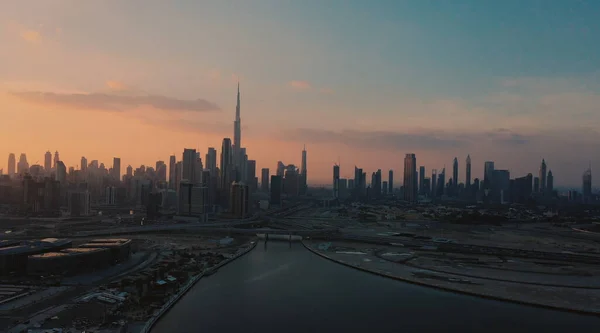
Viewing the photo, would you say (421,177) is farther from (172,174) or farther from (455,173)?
(172,174)

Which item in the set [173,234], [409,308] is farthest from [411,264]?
[173,234]

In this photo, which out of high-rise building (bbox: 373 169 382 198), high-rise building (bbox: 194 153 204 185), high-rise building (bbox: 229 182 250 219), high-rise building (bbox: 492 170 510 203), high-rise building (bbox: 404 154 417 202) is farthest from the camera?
high-rise building (bbox: 373 169 382 198)

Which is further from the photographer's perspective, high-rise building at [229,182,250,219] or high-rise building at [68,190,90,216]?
high-rise building at [229,182,250,219]

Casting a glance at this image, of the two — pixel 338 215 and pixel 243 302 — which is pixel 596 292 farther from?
pixel 338 215

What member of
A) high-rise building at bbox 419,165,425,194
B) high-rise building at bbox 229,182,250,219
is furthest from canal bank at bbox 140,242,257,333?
high-rise building at bbox 419,165,425,194

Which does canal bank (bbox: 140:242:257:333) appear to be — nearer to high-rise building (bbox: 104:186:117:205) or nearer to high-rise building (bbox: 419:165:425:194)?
high-rise building (bbox: 104:186:117:205)
